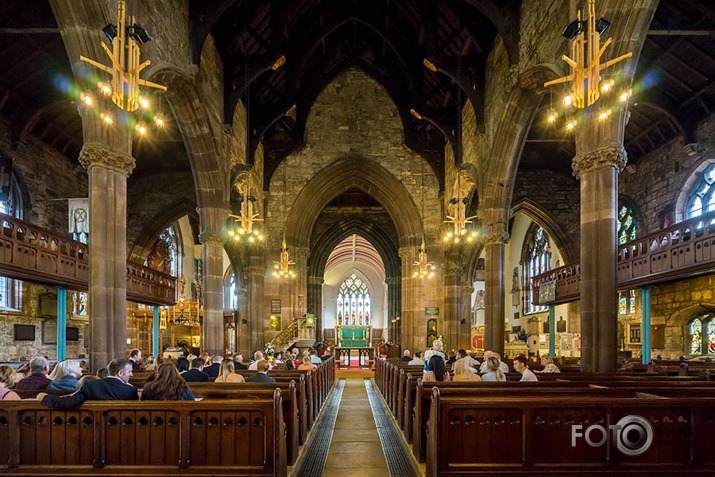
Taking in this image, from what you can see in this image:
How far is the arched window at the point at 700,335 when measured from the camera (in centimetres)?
1744

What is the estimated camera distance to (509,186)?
1680 centimetres

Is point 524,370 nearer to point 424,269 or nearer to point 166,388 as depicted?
point 166,388

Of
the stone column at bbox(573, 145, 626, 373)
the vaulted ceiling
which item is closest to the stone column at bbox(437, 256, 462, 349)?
the vaulted ceiling

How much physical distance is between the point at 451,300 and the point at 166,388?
2071cm

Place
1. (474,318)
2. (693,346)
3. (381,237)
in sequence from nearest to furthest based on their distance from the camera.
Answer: (693,346) < (381,237) < (474,318)

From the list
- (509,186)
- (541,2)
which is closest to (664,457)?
(541,2)

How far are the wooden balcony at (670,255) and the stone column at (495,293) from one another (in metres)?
3.38

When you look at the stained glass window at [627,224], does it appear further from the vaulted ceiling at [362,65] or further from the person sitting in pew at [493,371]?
the person sitting in pew at [493,371]

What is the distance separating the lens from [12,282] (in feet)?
57.5

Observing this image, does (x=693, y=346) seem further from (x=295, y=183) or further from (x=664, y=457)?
(x=295, y=183)

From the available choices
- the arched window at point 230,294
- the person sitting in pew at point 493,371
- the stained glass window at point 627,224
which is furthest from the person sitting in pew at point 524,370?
the arched window at point 230,294

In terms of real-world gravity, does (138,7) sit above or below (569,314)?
above

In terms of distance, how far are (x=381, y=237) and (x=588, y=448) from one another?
29.7 metres

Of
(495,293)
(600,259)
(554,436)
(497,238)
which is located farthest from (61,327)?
(554,436)
